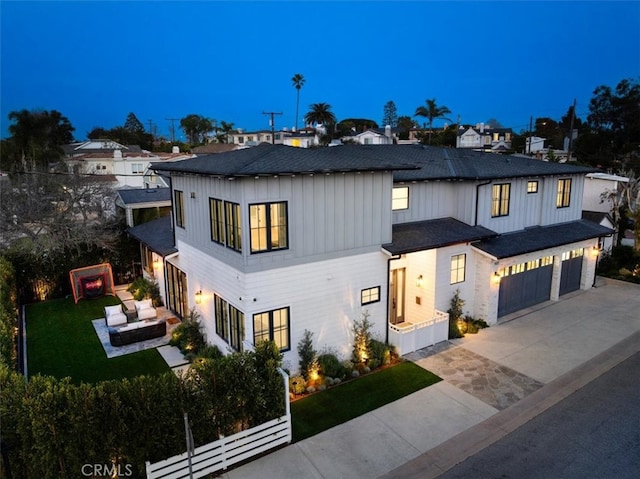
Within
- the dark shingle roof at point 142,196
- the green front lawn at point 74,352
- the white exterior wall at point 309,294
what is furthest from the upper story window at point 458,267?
the dark shingle roof at point 142,196

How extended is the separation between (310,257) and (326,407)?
3.50 m

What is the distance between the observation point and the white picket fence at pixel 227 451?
23.3 feet

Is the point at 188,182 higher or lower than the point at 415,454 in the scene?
higher

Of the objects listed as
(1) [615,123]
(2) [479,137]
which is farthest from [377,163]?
(2) [479,137]

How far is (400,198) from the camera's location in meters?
13.8

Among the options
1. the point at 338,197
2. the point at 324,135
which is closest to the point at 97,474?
the point at 338,197

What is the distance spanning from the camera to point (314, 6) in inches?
6171

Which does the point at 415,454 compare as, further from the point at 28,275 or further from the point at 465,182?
the point at 28,275

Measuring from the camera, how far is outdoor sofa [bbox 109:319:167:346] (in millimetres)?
13079

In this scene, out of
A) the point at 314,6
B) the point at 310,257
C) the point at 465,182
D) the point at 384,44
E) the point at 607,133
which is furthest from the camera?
the point at 384,44

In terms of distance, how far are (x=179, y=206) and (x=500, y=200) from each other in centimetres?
1107

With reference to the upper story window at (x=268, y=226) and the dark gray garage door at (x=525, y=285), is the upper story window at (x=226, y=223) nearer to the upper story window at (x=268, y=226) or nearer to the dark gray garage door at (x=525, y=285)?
the upper story window at (x=268, y=226)

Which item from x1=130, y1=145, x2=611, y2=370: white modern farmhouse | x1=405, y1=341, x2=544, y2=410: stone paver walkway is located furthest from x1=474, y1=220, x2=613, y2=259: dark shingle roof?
x1=405, y1=341, x2=544, y2=410: stone paver walkway

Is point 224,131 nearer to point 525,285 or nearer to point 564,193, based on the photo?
point 564,193
